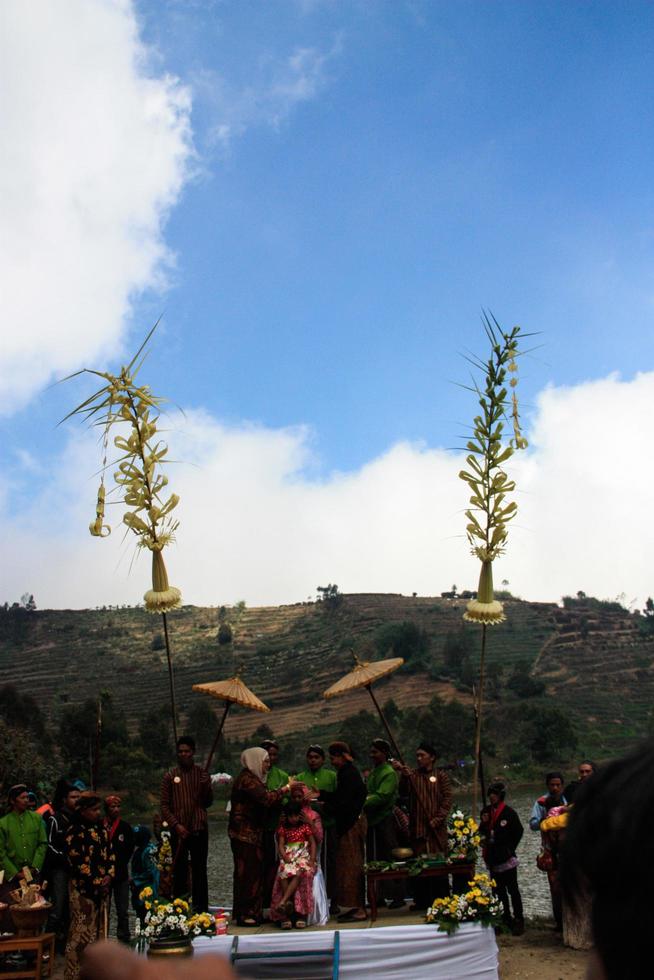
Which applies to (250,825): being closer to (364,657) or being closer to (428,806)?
(428,806)

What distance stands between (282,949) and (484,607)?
11.7 ft

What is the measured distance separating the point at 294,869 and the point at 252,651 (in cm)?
5313

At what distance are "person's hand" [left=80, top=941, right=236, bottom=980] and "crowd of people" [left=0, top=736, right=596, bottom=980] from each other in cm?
838

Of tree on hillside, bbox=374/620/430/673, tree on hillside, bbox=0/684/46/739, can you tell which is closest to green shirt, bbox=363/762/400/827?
tree on hillside, bbox=0/684/46/739

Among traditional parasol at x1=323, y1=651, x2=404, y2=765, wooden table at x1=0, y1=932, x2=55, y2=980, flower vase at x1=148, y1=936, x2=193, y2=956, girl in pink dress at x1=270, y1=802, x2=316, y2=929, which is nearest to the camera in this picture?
flower vase at x1=148, y1=936, x2=193, y2=956

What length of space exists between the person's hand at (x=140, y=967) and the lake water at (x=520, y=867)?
11601 mm

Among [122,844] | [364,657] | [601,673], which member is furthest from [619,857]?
[601,673]

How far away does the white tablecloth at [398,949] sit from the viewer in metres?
8.19

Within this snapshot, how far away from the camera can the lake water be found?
14129mm

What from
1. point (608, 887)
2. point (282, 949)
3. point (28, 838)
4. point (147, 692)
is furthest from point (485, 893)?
point (147, 692)

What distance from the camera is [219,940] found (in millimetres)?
8281

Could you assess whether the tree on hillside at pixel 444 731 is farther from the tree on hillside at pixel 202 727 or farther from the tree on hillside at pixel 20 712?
the tree on hillside at pixel 20 712

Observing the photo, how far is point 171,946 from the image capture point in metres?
8.08

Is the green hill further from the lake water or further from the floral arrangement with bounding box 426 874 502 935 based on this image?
the floral arrangement with bounding box 426 874 502 935
